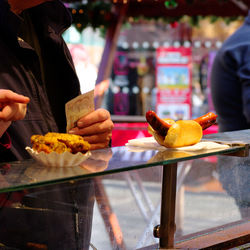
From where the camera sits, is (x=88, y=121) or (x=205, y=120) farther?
(x=88, y=121)

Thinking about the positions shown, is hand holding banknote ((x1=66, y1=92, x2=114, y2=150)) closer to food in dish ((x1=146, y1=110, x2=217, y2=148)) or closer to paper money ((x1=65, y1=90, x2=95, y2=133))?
paper money ((x1=65, y1=90, x2=95, y2=133))

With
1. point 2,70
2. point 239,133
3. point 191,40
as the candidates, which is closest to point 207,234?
point 239,133

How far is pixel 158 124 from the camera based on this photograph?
38.5 inches

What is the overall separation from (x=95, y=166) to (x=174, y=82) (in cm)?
592

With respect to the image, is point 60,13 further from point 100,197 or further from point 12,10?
point 100,197

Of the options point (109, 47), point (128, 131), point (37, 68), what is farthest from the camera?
point (109, 47)

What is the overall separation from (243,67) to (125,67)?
5409mm

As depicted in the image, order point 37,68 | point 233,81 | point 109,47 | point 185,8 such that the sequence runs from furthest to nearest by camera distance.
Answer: point 109,47 → point 185,8 → point 233,81 → point 37,68

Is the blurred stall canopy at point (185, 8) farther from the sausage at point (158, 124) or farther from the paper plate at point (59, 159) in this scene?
the paper plate at point (59, 159)

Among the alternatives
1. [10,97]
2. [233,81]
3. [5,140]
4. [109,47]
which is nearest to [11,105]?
[10,97]

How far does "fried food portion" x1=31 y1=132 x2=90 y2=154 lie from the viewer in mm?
796

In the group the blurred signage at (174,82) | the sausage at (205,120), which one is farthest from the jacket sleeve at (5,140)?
the blurred signage at (174,82)

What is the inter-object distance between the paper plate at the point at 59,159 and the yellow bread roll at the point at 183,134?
0.25 meters

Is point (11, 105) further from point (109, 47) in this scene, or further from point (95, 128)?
point (109, 47)
